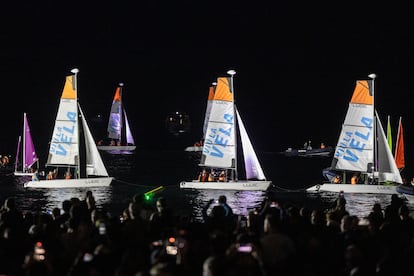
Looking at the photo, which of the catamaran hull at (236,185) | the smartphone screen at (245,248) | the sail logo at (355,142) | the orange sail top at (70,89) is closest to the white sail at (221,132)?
the catamaran hull at (236,185)

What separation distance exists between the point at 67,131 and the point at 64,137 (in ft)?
1.67

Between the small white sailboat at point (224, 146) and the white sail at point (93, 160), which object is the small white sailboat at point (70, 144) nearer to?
the white sail at point (93, 160)

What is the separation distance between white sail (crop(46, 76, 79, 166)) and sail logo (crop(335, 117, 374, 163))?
19197 millimetres

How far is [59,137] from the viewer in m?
60.2

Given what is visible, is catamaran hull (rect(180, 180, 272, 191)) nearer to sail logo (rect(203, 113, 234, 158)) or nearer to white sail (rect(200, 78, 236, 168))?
white sail (rect(200, 78, 236, 168))

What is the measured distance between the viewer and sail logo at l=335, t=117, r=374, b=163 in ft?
187

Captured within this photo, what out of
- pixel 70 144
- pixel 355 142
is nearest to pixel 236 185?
pixel 355 142

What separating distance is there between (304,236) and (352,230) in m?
1.45

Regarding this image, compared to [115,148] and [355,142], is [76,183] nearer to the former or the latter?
[355,142]

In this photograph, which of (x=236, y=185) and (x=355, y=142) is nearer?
(x=236, y=185)

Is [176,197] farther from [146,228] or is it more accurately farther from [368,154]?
[146,228]

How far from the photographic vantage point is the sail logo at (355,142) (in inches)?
2244

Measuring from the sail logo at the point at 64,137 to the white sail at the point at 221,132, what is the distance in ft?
32.4

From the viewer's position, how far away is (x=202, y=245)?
13.7 meters
